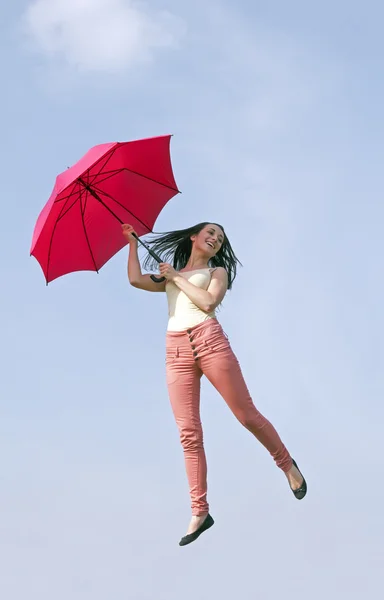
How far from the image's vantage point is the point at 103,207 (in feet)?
29.8

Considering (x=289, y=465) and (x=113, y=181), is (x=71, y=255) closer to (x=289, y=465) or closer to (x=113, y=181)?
(x=113, y=181)

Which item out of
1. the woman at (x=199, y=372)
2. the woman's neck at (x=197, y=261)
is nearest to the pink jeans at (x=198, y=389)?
the woman at (x=199, y=372)

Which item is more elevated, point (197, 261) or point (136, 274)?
point (197, 261)

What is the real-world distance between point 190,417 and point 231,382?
520 millimetres

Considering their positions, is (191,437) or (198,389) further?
(198,389)

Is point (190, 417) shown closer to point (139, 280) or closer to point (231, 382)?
point (231, 382)

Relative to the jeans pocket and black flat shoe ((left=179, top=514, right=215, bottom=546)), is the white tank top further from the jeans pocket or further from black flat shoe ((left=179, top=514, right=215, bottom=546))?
black flat shoe ((left=179, top=514, right=215, bottom=546))

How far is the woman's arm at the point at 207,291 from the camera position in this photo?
27.4 feet

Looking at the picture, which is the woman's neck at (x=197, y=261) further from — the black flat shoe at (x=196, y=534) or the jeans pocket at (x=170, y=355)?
the black flat shoe at (x=196, y=534)

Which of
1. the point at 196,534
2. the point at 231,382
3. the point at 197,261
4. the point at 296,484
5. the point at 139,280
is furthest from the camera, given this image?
the point at 197,261

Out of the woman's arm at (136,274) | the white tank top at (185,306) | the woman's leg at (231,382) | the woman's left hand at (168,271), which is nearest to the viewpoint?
the woman's leg at (231,382)

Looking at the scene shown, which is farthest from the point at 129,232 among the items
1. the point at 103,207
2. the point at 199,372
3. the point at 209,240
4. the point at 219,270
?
the point at 199,372

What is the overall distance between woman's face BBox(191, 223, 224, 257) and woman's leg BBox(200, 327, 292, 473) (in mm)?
931

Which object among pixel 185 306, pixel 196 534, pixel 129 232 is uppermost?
pixel 129 232
